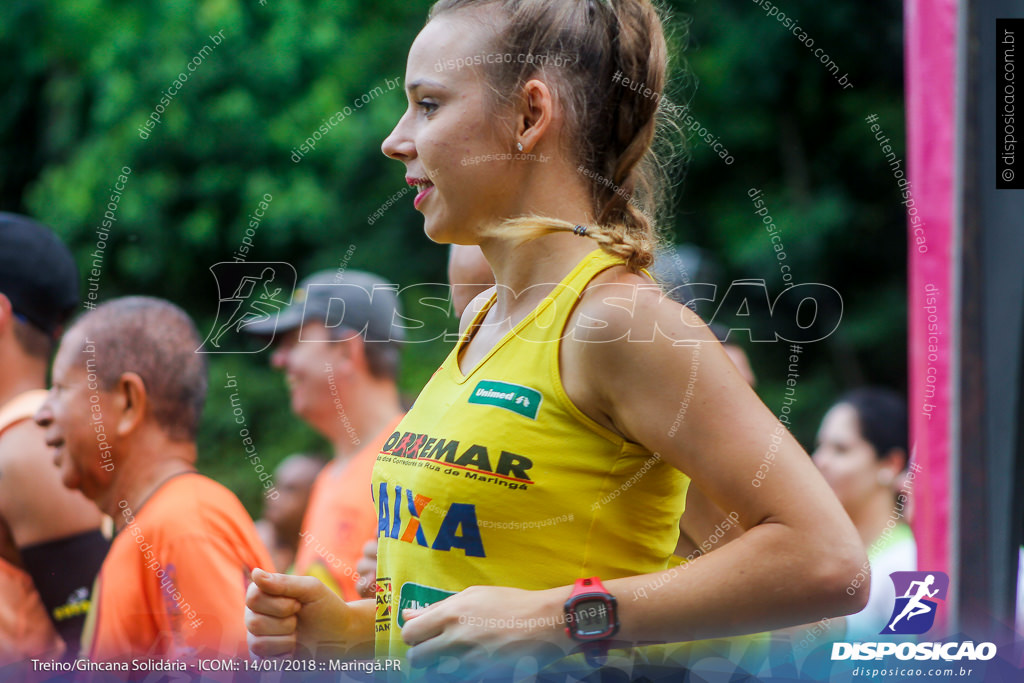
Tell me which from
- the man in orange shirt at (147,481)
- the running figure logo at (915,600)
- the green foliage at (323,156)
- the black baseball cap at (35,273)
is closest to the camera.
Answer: the running figure logo at (915,600)

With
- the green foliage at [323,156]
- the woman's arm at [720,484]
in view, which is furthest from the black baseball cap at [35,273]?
the green foliage at [323,156]

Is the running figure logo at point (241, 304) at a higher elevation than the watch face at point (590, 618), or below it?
higher

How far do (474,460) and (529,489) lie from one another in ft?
0.25

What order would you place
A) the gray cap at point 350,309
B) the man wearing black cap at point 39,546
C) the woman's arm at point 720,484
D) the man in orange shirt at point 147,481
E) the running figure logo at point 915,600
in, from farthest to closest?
the gray cap at point 350,309 < the man wearing black cap at point 39,546 < the man in orange shirt at point 147,481 < the running figure logo at point 915,600 < the woman's arm at point 720,484

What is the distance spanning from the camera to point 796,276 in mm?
6762

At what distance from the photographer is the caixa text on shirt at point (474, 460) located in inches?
42.7

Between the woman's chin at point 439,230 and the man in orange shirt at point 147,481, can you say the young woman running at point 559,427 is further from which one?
the man in orange shirt at point 147,481

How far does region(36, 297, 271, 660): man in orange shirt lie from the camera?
198 cm

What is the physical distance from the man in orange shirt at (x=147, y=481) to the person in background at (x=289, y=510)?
256cm

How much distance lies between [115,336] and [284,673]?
1.12 m

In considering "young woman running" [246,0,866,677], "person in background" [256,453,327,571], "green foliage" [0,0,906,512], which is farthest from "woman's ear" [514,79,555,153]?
"green foliage" [0,0,906,512]

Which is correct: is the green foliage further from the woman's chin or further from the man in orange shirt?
the woman's chin

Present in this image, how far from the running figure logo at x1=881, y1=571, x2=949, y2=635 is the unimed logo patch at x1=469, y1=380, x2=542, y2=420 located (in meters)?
0.92

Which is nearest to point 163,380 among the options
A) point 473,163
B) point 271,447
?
point 473,163
